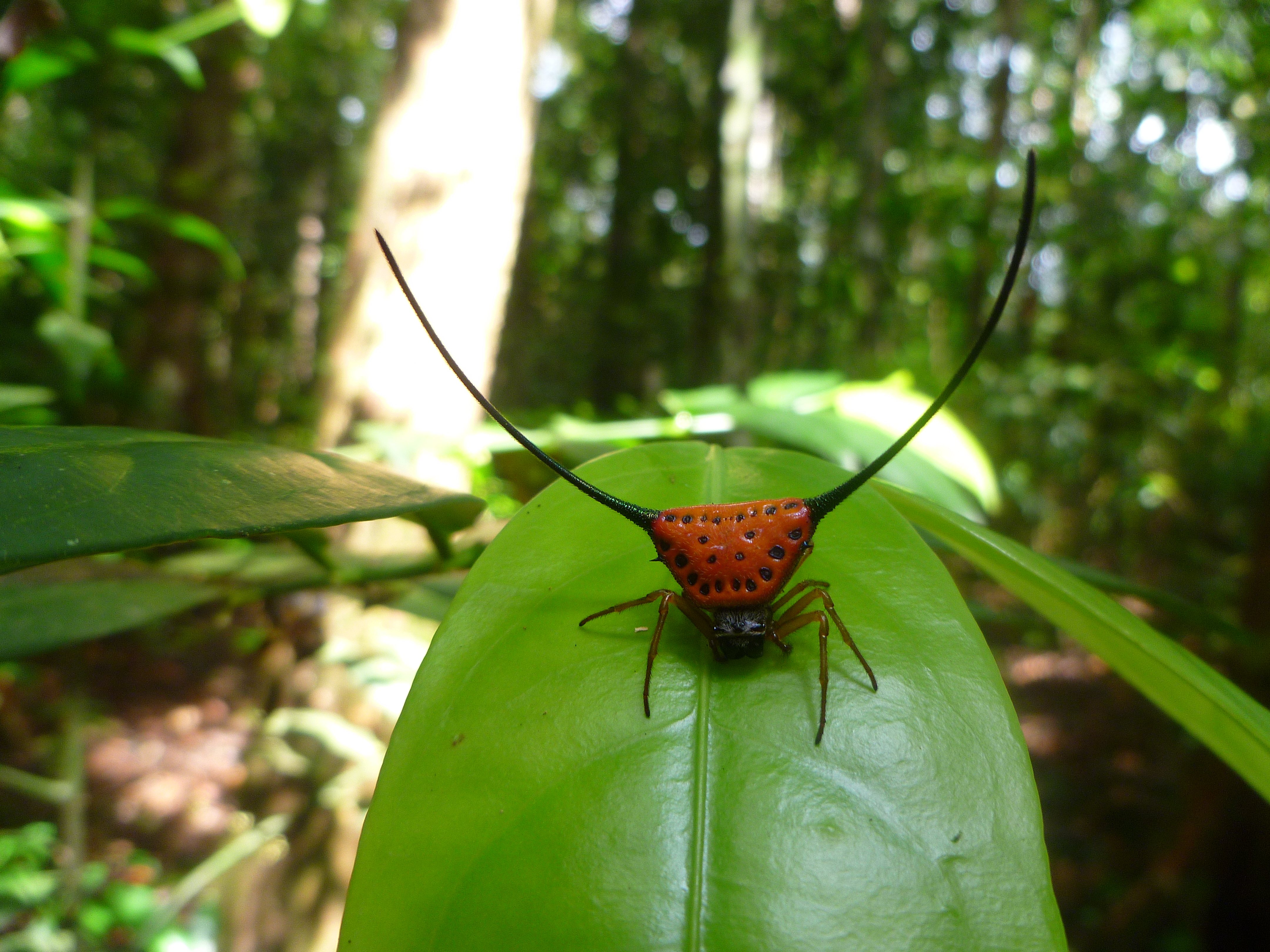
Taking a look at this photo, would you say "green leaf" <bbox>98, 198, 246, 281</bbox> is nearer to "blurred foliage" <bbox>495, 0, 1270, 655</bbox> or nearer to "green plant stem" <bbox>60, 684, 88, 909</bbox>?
"green plant stem" <bbox>60, 684, 88, 909</bbox>

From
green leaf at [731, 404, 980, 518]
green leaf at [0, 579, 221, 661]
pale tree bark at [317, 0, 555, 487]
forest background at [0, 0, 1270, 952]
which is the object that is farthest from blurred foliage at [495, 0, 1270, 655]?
green leaf at [0, 579, 221, 661]

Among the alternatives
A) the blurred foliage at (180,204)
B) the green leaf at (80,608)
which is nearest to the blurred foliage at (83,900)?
the blurred foliage at (180,204)

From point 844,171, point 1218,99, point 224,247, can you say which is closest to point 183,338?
point 224,247

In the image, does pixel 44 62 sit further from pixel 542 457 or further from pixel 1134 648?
pixel 1134 648

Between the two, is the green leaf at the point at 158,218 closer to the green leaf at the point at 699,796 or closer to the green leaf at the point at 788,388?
the green leaf at the point at 788,388

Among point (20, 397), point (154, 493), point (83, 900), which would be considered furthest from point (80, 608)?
point (83, 900)
